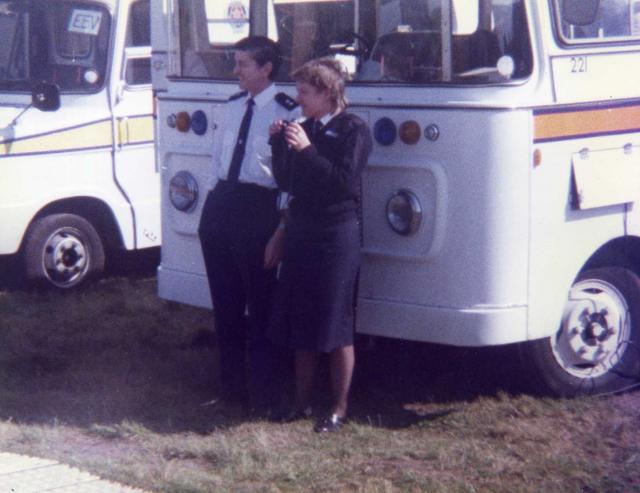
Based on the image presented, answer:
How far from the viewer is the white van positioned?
341 inches

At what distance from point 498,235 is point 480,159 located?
34cm

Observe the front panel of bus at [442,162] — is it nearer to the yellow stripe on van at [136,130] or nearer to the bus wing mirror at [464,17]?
the bus wing mirror at [464,17]

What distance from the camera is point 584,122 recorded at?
Result: 231 inches

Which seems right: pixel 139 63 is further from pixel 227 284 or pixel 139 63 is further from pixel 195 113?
pixel 227 284

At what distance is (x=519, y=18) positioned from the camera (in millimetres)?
5645

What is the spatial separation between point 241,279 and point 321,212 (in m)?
0.67

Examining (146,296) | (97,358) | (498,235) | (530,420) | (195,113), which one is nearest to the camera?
(498,235)

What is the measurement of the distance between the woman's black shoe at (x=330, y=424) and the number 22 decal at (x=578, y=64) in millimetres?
1887

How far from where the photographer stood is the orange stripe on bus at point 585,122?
5672mm

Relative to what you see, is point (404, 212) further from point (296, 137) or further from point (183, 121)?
point (183, 121)

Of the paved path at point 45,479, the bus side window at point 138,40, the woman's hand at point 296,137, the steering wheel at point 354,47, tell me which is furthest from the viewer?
the bus side window at point 138,40

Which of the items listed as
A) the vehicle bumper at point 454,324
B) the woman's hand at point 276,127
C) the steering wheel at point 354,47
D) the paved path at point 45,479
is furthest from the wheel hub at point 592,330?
the paved path at point 45,479

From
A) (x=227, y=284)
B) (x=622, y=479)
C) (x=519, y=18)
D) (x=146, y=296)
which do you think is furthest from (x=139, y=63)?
(x=622, y=479)

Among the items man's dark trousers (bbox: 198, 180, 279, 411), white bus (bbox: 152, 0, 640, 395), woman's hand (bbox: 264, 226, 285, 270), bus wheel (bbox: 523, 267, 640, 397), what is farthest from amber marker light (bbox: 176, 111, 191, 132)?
bus wheel (bbox: 523, 267, 640, 397)
